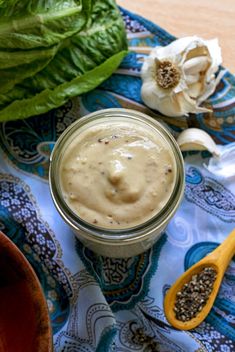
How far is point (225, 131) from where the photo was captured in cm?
116

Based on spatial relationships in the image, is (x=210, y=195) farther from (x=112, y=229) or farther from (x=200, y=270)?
(x=112, y=229)

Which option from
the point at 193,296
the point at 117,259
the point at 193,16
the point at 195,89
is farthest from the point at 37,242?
the point at 193,16

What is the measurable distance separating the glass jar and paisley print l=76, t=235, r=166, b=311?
0.03 m

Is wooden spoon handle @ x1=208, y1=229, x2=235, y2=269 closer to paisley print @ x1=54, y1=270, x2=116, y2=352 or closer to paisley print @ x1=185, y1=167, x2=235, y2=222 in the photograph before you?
paisley print @ x1=185, y1=167, x2=235, y2=222

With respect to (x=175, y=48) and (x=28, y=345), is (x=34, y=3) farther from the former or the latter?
(x=28, y=345)

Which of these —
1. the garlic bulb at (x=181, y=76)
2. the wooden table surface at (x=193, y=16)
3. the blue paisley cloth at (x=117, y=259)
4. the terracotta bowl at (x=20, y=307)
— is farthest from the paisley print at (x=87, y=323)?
the wooden table surface at (x=193, y=16)

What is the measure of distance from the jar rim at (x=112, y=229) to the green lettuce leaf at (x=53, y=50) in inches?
4.5

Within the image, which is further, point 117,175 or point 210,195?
point 210,195

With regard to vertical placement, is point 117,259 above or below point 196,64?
below

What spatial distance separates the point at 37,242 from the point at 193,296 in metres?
0.27

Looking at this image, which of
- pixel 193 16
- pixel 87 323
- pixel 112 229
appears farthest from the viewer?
pixel 193 16

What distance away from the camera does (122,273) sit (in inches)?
43.5

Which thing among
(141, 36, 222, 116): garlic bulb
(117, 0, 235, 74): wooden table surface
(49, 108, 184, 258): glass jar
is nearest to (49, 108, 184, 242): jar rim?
(49, 108, 184, 258): glass jar

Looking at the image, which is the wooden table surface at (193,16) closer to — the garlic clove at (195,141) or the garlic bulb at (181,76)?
the garlic bulb at (181,76)
